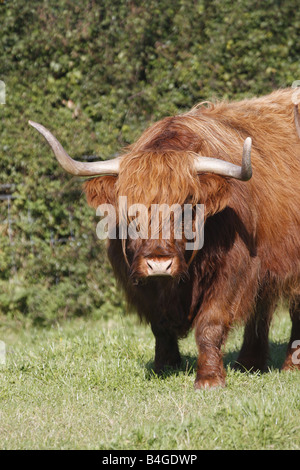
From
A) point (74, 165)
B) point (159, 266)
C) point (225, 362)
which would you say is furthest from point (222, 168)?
point (225, 362)

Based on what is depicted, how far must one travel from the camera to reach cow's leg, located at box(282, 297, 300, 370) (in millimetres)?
5555

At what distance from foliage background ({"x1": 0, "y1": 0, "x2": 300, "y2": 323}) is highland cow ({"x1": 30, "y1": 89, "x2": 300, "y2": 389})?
2.99 metres

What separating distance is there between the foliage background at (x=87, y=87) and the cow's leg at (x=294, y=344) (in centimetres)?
278

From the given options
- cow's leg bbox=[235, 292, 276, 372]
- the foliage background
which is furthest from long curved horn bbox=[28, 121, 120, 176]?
the foliage background

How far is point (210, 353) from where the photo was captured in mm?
4680

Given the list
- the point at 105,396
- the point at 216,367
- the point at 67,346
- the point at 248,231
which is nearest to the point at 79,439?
the point at 105,396

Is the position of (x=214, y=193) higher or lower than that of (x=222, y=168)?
lower

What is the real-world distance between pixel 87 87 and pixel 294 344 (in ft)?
12.9

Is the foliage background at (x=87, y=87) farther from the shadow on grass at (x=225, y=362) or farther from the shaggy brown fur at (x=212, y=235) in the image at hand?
the shaggy brown fur at (x=212, y=235)

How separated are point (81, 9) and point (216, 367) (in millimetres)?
4991

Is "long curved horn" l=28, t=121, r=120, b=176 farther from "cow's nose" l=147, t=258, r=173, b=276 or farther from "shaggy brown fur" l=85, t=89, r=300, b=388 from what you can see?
"cow's nose" l=147, t=258, r=173, b=276

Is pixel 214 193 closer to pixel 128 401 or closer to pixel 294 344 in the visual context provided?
pixel 128 401

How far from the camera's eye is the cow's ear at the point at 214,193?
4.45 meters
